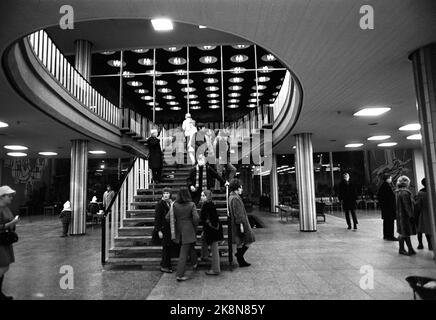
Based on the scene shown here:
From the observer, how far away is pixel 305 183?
40.4ft

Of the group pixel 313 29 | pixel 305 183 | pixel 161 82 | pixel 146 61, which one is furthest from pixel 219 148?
pixel 161 82

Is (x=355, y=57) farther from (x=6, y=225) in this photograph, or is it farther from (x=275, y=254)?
(x=6, y=225)

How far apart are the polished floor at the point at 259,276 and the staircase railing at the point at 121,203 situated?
1.88 feet

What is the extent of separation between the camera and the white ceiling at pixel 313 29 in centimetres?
416

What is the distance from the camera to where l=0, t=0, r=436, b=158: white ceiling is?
13.7ft

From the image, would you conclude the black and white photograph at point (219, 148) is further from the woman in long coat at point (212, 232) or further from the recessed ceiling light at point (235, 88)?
the recessed ceiling light at point (235, 88)

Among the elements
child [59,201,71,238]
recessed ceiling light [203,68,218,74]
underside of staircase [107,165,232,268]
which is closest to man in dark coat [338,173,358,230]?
underside of staircase [107,165,232,268]

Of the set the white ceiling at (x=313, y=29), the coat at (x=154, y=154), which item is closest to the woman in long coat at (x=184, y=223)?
the white ceiling at (x=313, y=29)

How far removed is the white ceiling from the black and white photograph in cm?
3

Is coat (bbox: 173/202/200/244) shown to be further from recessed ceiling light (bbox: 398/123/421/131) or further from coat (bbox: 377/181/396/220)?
recessed ceiling light (bbox: 398/123/421/131)

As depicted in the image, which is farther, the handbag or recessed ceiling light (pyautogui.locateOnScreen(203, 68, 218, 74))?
recessed ceiling light (pyautogui.locateOnScreen(203, 68, 218, 74))

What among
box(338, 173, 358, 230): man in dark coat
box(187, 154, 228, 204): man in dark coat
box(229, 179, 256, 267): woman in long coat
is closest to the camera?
box(229, 179, 256, 267): woman in long coat

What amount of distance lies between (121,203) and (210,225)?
3.25 meters

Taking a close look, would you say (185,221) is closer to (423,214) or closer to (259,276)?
(259,276)
